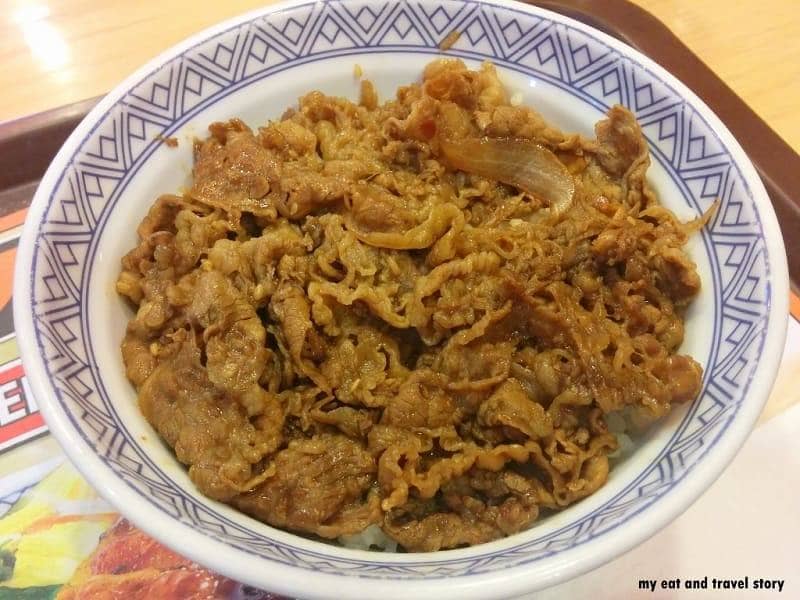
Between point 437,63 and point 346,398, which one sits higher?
point 437,63

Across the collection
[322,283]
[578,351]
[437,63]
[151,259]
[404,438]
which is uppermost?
[437,63]

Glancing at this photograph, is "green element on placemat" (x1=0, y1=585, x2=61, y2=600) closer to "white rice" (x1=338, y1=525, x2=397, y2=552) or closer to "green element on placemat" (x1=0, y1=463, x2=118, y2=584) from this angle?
"green element on placemat" (x1=0, y1=463, x2=118, y2=584)

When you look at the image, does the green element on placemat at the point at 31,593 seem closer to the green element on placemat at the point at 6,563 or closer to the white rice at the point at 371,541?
the green element on placemat at the point at 6,563

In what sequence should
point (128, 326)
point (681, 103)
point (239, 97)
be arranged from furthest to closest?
point (239, 97), point (681, 103), point (128, 326)

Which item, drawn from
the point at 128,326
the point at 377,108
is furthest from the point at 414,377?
the point at 377,108

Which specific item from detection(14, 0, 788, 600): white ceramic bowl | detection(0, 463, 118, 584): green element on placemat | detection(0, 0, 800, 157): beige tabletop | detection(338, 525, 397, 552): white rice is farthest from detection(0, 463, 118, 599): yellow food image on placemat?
detection(0, 0, 800, 157): beige tabletop

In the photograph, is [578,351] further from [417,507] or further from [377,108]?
[377,108]
